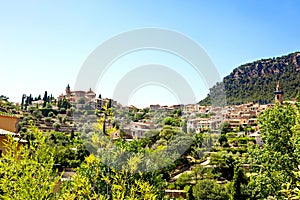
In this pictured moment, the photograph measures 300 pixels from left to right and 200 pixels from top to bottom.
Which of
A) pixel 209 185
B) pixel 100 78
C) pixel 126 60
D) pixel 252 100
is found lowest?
pixel 209 185

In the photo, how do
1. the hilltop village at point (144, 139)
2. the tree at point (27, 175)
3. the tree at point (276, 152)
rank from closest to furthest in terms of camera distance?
the tree at point (27, 175), the hilltop village at point (144, 139), the tree at point (276, 152)

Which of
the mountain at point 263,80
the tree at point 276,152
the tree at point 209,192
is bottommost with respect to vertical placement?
the tree at point 209,192

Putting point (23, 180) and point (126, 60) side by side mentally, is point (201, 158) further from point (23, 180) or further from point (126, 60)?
point (23, 180)

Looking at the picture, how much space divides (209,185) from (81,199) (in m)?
11.1

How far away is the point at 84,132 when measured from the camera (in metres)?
4.73

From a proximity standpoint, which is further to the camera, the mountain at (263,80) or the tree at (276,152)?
the mountain at (263,80)

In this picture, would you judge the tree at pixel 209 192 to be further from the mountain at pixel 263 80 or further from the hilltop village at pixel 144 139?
the mountain at pixel 263 80

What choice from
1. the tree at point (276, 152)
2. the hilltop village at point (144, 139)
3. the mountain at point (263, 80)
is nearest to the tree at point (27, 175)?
the hilltop village at point (144, 139)

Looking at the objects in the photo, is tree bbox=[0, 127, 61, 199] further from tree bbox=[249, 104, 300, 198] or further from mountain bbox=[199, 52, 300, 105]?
mountain bbox=[199, 52, 300, 105]

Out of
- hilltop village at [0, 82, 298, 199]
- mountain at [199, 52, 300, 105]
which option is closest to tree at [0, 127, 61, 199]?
hilltop village at [0, 82, 298, 199]

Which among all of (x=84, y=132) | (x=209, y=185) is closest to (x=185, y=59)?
(x=84, y=132)

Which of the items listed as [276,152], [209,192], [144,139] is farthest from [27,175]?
[209,192]

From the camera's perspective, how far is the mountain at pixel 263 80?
55.1 meters

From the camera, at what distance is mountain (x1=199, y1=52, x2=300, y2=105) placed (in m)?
55.1
